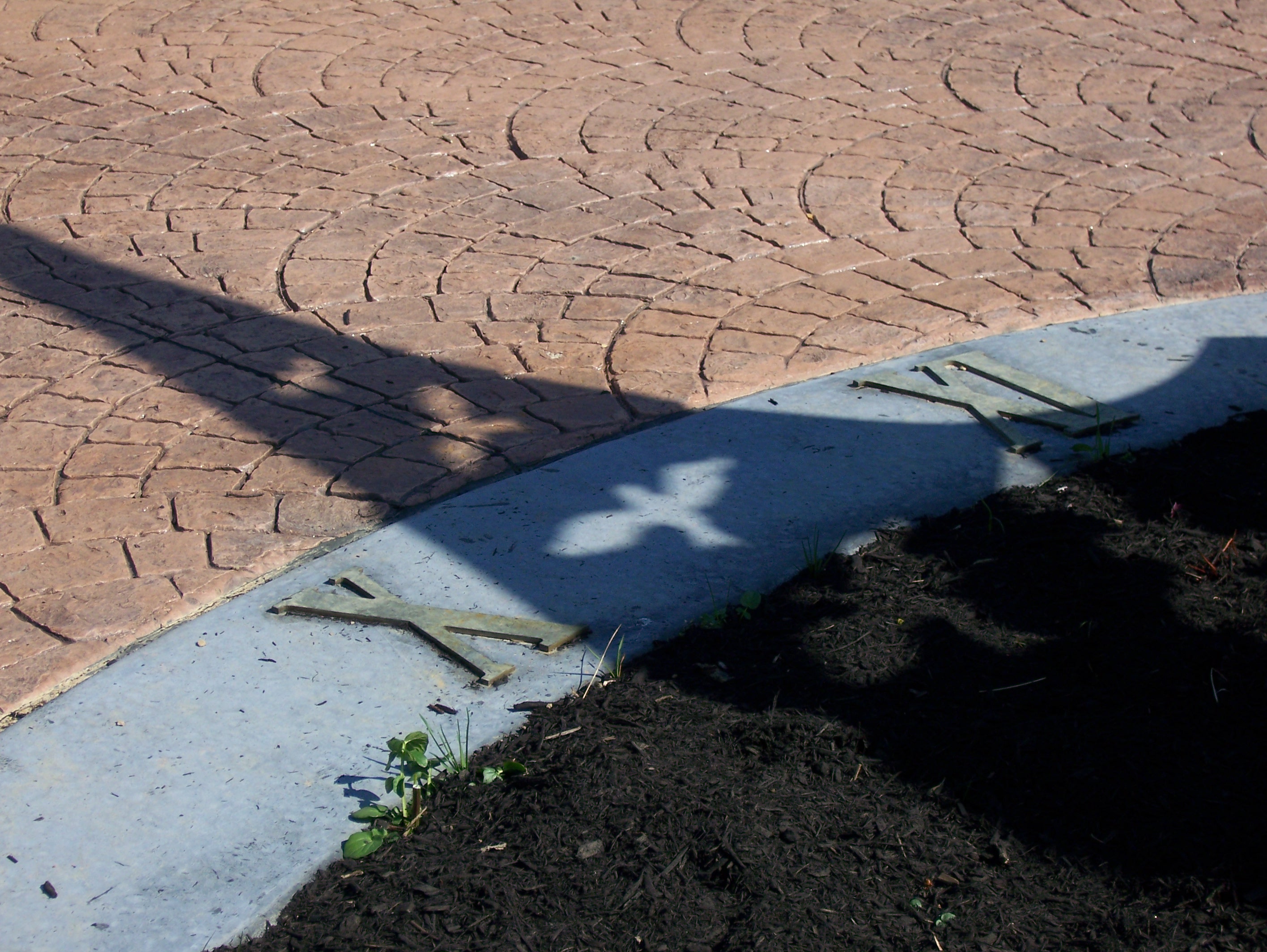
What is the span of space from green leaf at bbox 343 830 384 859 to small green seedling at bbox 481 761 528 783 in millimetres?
261

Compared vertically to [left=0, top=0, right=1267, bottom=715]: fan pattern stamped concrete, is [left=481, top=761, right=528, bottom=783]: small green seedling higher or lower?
lower

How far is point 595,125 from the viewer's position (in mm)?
6883

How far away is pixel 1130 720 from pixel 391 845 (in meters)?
1.68

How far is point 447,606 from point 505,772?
0.74 meters

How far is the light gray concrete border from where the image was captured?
259 cm

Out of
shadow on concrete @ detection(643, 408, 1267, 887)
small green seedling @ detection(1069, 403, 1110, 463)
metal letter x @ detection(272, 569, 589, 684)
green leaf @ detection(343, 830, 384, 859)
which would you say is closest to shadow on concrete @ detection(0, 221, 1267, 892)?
shadow on concrete @ detection(643, 408, 1267, 887)

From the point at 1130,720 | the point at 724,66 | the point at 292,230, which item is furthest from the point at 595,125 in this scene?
the point at 1130,720

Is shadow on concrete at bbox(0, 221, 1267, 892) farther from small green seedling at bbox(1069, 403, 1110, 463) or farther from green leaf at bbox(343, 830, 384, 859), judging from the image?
green leaf at bbox(343, 830, 384, 859)

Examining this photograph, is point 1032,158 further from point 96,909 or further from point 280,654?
point 96,909

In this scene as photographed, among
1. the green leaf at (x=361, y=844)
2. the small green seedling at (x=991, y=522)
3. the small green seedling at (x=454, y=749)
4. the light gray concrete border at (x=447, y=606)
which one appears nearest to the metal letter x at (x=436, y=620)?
the light gray concrete border at (x=447, y=606)

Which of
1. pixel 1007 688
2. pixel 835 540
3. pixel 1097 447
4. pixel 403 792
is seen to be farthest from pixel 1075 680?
pixel 403 792

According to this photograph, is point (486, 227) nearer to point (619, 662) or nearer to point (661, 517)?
point (661, 517)

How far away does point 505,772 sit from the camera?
9.02ft

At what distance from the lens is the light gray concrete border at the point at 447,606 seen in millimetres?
2590
